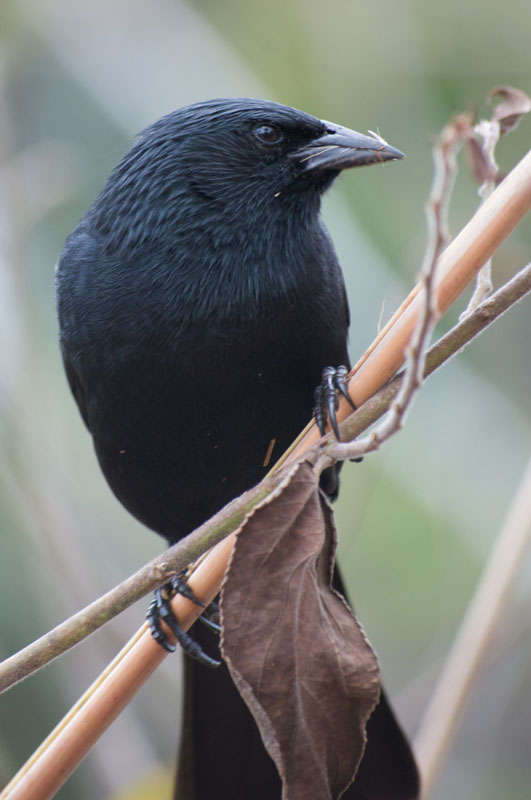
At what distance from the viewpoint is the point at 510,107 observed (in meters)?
1.85

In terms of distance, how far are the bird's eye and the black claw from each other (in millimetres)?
592

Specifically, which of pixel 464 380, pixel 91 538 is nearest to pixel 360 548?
pixel 464 380

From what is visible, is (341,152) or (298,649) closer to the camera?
(298,649)

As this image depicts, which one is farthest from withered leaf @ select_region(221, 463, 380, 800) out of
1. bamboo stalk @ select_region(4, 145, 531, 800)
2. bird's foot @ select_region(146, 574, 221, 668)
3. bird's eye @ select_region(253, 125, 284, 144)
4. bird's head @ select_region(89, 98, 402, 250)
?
bird's eye @ select_region(253, 125, 284, 144)

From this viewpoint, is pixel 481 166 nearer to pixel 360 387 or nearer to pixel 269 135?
pixel 360 387

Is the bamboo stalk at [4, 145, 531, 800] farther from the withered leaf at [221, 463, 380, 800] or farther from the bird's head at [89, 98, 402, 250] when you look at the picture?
the bird's head at [89, 98, 402, 250]

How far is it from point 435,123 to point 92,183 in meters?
1.72

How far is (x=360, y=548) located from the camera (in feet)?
15.0

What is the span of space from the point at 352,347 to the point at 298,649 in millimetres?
2471

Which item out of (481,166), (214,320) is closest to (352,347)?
(214,320)

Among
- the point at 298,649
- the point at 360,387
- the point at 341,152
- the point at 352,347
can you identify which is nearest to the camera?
the point at 298,649

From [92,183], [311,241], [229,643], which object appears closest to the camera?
[229,643]

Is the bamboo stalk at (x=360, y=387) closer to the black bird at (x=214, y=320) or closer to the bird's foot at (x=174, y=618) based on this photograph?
the bird's foot at (x=174, y=618)

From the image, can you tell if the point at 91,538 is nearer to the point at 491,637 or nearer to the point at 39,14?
the point at 491,637
